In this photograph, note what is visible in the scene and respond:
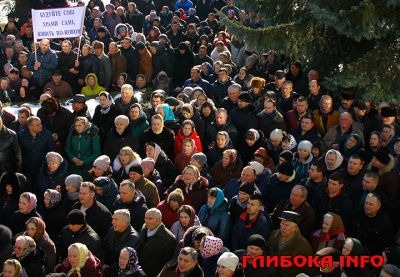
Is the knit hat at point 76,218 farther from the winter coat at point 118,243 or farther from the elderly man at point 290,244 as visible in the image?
the elderly man at point 290,244


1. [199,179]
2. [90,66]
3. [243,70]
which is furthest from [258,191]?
[90,66]

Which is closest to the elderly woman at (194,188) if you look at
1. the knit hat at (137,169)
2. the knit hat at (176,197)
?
the knit hat at (176,197)

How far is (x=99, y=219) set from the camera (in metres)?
9.38

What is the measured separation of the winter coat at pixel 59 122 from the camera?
11.7 metres

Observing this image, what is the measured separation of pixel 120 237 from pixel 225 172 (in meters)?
2.39

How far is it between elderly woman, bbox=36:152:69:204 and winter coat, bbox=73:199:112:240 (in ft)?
4.22

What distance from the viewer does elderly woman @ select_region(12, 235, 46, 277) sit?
8289mm

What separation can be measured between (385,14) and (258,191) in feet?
10.8

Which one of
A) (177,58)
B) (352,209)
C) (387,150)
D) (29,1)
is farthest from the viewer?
(29,1)

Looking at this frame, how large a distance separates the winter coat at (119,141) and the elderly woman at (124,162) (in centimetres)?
60

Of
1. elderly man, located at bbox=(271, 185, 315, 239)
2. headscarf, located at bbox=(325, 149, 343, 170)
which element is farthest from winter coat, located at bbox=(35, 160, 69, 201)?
headscarf, located at bbox=(325, 149, 343, 170)

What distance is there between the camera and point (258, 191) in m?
9.74

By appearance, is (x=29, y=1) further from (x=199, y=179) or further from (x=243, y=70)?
(x=199, y=179)

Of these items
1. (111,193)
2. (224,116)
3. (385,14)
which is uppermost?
(385,14)
